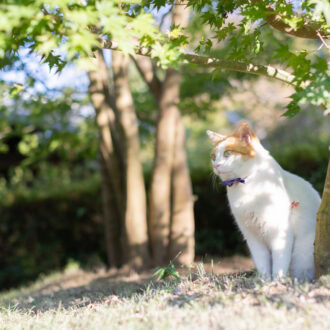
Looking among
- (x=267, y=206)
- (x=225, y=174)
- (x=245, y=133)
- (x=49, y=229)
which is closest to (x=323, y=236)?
(x=267, y=206)

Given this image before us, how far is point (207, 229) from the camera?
22.1ft

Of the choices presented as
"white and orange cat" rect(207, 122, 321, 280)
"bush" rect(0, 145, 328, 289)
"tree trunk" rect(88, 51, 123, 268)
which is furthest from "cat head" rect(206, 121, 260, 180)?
"bush" rect(0, 145, 328, 289)

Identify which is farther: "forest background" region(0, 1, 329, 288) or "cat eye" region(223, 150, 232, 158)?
"forest background" region(0, 1, 329, 288)

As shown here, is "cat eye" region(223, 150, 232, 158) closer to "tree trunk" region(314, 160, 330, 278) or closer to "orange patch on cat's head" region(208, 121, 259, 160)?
"orange patch on cat's head" region(208, 121, 259, 160)

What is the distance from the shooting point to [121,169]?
19.4 ft

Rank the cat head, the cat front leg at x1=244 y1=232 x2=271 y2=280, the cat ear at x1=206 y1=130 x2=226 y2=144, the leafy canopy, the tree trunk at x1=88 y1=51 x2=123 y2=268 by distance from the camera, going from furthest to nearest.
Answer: the tree trunk at x1=88 y1=51 x2=123 y2=268
the cat ear at x1=206 y1=130 x2=226 y2=144
the cat front leg at x1=244 y1=232 x2=271 y2=280
the cat head
the leafy canopy

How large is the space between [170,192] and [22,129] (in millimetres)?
2753

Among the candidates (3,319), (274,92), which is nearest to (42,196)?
(3,319)

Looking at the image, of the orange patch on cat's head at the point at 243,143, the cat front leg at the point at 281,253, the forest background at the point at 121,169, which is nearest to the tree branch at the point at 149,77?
the forest background at the point at 121,169

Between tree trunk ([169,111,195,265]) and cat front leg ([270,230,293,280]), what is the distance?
2.31 meters

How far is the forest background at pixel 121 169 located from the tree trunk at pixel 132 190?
15mm

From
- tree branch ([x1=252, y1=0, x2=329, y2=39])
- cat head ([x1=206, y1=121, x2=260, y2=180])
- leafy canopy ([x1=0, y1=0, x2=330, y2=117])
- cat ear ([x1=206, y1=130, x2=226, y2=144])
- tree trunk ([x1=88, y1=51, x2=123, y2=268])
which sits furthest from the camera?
tree trunk ([x1=88, y1=51, x2=123, y2=268])

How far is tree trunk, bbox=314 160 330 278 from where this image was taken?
2895mm

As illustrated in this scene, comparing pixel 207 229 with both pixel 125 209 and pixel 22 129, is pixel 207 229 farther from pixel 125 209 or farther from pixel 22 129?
pixel 22 129
